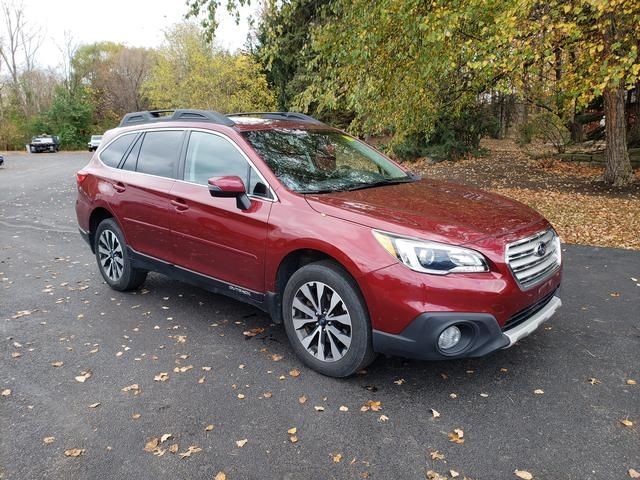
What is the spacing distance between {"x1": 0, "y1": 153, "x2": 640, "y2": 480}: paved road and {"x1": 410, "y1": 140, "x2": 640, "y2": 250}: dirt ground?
122 inches

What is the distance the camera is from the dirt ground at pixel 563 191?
8.00 meters

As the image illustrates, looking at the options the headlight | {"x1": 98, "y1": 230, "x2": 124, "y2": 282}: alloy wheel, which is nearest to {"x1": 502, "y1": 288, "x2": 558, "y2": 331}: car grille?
the headlight

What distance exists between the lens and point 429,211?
355 cm

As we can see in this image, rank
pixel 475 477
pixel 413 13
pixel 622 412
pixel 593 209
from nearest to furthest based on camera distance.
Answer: pixel 475 477 → pixel 622 412 → pixel 413 13 → pixel 593 209

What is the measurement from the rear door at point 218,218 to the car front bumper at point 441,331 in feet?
3.99

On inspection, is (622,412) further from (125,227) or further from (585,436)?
(125,227)

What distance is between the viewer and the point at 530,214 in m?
3.87

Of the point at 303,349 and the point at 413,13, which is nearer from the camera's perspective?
the point at 303,349

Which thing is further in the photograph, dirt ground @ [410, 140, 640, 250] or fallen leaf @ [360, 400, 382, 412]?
dirt ground @ [410, 140, 640, 250]

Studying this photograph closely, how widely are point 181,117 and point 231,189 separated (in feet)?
4.86

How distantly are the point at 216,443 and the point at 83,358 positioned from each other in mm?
1720

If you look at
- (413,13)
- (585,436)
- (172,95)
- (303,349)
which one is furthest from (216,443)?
(172,95)

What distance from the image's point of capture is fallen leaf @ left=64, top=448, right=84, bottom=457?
2.87 metres

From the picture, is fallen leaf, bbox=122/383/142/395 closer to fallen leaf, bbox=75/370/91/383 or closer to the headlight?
fallen leaf, bbox=75/370/91/383
